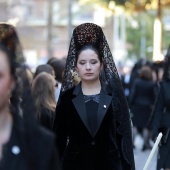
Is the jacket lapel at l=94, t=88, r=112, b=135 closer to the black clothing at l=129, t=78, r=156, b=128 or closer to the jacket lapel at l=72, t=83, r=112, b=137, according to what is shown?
the jacket lapel at l=72, t=83, r=112, b=137

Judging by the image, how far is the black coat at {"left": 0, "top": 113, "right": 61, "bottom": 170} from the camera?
3.44 m

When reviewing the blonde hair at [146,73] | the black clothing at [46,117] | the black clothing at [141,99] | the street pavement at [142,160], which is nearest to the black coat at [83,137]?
the black clothing at [46,117]

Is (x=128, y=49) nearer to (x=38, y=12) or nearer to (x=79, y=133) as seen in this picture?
(x=38, y=12)

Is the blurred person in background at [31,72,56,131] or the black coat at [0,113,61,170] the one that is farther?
the blurred person in background at [31,72,56,131]

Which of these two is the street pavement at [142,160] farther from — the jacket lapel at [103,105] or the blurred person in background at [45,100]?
the jacket lapel at [103,105]

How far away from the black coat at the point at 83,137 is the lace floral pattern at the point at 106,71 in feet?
0.91

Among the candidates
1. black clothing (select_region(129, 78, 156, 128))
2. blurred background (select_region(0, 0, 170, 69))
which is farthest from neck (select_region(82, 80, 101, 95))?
blurred background (select_region(0, 0, 170, 69))

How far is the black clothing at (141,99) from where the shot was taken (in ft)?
56.6

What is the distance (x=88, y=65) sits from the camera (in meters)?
6.73

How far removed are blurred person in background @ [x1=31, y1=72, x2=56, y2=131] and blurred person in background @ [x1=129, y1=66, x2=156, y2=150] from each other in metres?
9.41

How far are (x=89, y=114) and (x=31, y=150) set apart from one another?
3.22m

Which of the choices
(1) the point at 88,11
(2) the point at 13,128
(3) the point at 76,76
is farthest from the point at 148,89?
(1) the point at 88,11

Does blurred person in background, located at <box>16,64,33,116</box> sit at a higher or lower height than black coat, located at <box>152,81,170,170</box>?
higher

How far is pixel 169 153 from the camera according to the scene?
9805mm
